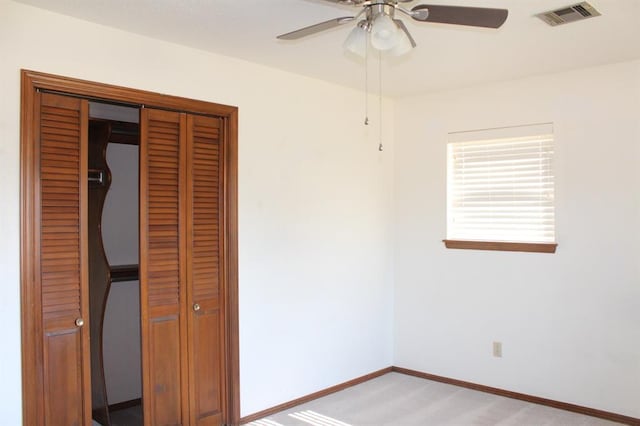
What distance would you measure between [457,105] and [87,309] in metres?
3.12

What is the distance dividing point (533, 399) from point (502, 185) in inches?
63.3

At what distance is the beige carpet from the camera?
11.3 feet

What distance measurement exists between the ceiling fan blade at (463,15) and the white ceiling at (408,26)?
0.31 m

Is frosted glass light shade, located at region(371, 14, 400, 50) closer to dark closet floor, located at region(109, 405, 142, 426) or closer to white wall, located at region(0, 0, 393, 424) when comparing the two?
white wall, located at region(0, 0, 393, 424)

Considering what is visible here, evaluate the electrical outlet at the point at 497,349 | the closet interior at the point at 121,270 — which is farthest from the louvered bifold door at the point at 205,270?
the electrical outlet at the point at 497,349

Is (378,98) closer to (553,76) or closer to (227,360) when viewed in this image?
(553,76)

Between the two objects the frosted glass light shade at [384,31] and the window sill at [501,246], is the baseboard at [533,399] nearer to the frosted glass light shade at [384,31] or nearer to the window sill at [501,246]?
the window sill at [501,246]

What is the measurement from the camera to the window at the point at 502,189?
12.5 ft

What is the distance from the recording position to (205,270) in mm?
3266

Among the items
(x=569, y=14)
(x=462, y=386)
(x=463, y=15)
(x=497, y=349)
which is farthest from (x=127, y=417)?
(x=569, y=14)

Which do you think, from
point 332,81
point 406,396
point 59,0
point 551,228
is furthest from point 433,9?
point 406,396

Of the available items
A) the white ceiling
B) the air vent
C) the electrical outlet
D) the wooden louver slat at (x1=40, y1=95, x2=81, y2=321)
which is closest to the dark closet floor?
the wooden louver slat at (x1=40, y1=95, x2=81, y2=321)

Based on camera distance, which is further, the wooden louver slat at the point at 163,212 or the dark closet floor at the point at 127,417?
the dark closet floor at the point at 127,417

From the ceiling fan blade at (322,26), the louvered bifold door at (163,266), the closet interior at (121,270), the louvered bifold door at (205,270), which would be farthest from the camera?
the closet interior at (121,270)
